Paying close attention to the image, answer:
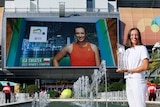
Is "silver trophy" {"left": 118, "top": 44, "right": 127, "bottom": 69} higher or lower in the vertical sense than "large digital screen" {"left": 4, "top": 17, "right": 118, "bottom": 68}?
lower

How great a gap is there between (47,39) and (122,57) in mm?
56895

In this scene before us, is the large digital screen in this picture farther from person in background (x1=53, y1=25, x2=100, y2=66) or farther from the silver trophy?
the silver trophy

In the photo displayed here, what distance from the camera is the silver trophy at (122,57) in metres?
4.55

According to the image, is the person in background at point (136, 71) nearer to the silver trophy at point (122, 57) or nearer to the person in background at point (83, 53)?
the silver trophy at point (122, 57)

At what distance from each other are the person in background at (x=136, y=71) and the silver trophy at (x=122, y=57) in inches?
1.9

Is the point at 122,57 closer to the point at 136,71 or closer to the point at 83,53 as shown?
the point at 136,71

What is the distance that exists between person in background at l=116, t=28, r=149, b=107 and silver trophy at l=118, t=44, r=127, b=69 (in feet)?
0.16

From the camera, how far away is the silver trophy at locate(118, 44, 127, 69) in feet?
14.9

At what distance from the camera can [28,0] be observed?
68.4 metres

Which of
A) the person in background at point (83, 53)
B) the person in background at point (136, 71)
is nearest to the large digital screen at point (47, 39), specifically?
the person in background at point (83, 53)

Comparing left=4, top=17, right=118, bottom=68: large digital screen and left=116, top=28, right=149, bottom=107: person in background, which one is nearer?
left=116, top=28, right=149, bottom=107: person in background

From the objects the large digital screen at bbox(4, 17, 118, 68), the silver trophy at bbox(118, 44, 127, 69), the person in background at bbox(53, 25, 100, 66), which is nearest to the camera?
the silver trophy at bbox(118, 44, 127, 69)

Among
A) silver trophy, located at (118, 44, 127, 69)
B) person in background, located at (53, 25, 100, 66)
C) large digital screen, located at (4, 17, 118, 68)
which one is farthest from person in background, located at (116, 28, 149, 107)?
person in background, located at (53, 25, 100, 66)

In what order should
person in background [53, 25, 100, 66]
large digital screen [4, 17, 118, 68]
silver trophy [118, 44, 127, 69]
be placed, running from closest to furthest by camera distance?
silver trophy [118, 44, 127, 69]
large digital screen [4, 17, 118, 68]
person in background [53, 25, 100, 66]
